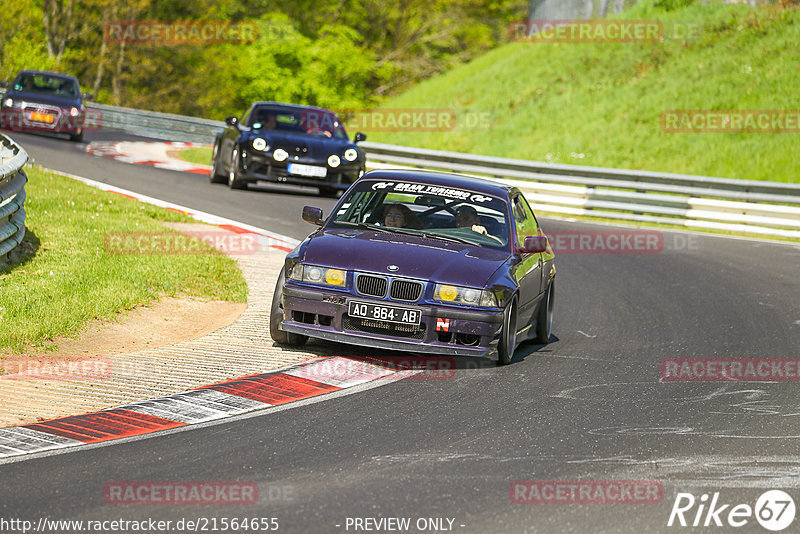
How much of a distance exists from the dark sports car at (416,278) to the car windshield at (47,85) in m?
20.7

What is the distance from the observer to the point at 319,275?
8.38m

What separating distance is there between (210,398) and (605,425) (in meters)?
2.36

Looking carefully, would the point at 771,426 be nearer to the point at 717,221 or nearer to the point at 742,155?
the point at 717,221

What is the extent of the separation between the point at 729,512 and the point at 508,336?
138 inches

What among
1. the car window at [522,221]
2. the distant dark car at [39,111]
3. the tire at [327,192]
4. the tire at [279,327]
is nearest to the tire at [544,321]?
the car window at [522,221]

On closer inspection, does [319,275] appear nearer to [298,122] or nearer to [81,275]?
[81,275]

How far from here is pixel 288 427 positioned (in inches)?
256

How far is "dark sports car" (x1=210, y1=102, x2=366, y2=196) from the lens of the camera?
63.1ft

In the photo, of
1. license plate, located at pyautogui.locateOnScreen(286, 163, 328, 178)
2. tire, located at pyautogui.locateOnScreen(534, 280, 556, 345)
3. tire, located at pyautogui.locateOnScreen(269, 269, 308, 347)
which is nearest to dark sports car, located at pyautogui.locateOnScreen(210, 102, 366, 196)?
license plate, located at pyautogui.locateOnScreen(286, 163, 328, 178)

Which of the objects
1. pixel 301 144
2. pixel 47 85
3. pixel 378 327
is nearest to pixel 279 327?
pixel 378 327

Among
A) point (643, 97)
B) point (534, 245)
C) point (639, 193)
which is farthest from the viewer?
point (643, 97)

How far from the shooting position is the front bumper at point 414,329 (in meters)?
8.20

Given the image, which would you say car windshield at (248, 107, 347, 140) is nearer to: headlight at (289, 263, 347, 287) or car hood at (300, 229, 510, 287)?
car hood at (300, 229, 510, 287)

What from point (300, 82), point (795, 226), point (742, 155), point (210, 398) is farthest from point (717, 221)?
point (300, 82)
